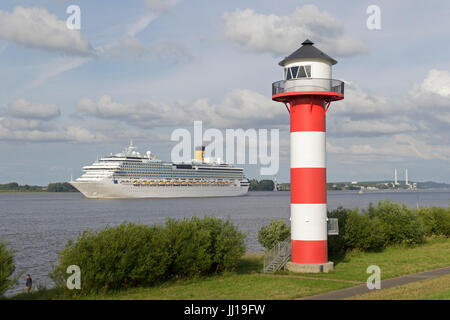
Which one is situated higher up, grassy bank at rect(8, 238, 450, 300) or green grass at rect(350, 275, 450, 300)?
green grass at rect(350, 275, 450, 300)

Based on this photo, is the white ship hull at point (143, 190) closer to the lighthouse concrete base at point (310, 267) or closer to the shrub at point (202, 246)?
the shrub at point (202, 246)

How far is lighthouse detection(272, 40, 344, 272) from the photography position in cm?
1603

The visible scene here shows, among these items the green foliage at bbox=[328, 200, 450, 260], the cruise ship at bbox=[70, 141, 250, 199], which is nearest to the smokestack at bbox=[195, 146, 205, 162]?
the cruise ship at bbox=[70, 141, 250, 199]

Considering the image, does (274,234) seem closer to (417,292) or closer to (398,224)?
(398,224)

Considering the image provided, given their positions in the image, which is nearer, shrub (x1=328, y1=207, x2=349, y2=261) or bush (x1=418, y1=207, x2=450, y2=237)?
shrub (x1=328, y1=207, x2=349, y2=261)

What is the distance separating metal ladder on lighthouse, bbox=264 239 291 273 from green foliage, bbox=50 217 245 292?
3.53 feet

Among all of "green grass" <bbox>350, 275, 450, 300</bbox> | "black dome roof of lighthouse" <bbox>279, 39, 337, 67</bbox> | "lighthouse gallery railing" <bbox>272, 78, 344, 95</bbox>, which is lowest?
"green grass" <bbox>350, 275, 450, 300</bbox>

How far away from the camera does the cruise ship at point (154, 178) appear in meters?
98.2

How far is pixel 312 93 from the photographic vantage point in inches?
626

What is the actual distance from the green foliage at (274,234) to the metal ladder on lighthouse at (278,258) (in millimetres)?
2329

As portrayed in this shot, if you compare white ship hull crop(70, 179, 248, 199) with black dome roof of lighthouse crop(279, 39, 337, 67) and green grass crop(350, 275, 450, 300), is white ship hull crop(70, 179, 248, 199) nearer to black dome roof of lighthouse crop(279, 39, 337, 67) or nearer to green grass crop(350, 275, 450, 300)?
black dome roof of lighthouse crop(279, 39, 337, 67)
